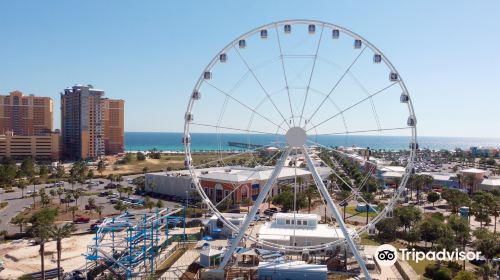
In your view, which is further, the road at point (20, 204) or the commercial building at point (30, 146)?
the commercial building at point (30, 146)

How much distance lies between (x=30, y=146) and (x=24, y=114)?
20450mm

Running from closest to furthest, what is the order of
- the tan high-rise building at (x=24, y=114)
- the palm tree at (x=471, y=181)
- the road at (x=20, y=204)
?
the road at (x=20, y=204)
the palm tree at (x=471, y=181)
the tan high-rise building at (x=24, y=114)

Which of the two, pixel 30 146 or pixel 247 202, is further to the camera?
pixel 30 146

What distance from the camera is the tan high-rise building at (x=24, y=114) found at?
12975cm

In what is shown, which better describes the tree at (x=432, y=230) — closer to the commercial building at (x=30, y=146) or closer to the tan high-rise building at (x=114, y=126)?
the commercial building at (x=30, y=146)

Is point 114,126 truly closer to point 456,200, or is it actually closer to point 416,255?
point 456,200

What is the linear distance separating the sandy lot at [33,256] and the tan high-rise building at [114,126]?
10474cm

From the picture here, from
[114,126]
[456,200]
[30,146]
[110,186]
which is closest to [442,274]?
[456,200]

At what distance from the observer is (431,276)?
3008 cm

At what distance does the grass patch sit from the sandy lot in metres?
26.8

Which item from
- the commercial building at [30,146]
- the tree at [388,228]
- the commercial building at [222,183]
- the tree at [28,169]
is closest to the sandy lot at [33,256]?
the commercial building at [222,183]

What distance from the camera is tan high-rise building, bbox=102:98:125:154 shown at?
14150 cm

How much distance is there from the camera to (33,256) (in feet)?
118

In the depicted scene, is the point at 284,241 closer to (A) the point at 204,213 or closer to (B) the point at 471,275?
(B) the point at 471,275
